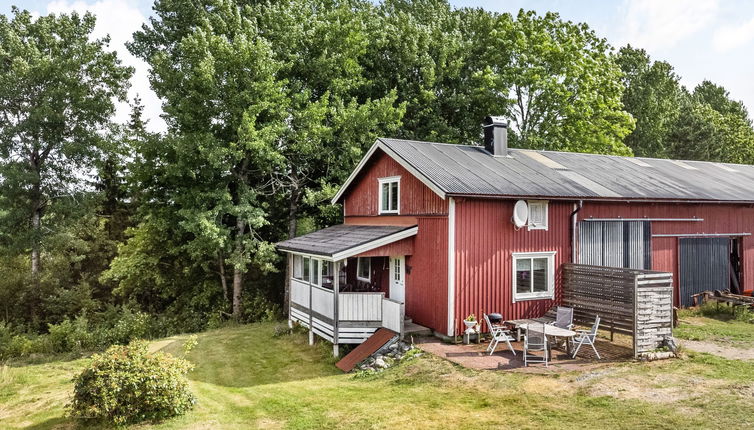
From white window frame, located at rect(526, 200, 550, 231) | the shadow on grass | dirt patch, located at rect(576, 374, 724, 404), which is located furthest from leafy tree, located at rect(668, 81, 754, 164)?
the shadow on grass

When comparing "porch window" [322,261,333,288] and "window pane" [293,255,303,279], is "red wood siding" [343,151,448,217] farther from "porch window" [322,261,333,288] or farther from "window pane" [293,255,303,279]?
"window pane" [293,255,303,279]

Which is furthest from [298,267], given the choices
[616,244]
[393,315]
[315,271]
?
[616,244]

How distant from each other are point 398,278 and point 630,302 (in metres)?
6.53

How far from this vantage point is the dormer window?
15969 millimetres

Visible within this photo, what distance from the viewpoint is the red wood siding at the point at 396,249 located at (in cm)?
1425

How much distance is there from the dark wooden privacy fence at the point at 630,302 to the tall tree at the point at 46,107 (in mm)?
21481

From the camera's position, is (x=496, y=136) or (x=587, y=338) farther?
(x=496, y=136)

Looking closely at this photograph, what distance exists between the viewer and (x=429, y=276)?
45.7 feet

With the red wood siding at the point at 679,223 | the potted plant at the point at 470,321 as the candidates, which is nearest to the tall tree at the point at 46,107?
the potted plant at the point at 470,321

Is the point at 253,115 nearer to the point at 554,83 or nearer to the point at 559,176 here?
the point at 559,176

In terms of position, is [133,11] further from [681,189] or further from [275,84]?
[681,189]

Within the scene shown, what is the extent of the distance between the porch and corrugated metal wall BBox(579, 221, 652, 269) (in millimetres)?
5467

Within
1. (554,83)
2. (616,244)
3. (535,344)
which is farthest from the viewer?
(554,83)

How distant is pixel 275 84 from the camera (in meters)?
20.8
